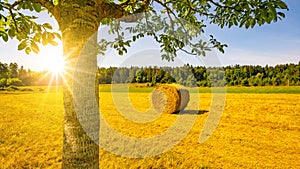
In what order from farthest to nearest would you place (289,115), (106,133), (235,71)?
(235,71) < (289,115) < (106,133)

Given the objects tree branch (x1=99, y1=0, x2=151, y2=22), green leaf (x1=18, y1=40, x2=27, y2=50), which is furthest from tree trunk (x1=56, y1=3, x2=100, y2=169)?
green leaf (x1=18, y1=40, x2=27, y2=50)

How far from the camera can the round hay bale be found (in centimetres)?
1598

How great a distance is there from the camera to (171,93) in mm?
16281

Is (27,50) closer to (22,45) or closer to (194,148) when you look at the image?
(22,45)

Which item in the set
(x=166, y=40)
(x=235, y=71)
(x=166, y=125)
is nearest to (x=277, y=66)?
(x=235, y=71)

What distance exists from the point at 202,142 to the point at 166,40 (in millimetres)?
4837

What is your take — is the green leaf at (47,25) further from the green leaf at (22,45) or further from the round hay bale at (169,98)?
the round hay bale at (169,98)

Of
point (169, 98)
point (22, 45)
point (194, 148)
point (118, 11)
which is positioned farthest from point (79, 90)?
point (169, 98)

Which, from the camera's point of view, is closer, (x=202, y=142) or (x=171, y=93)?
(x=202, y=142)

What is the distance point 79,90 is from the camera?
2.98 metres

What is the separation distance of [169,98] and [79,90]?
13.4m

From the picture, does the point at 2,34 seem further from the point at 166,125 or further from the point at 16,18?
the point at 166,125

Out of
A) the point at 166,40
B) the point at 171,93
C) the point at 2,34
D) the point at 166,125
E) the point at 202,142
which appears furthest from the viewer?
the point at 171,93

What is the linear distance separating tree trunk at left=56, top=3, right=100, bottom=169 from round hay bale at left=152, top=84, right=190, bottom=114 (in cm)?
1308
